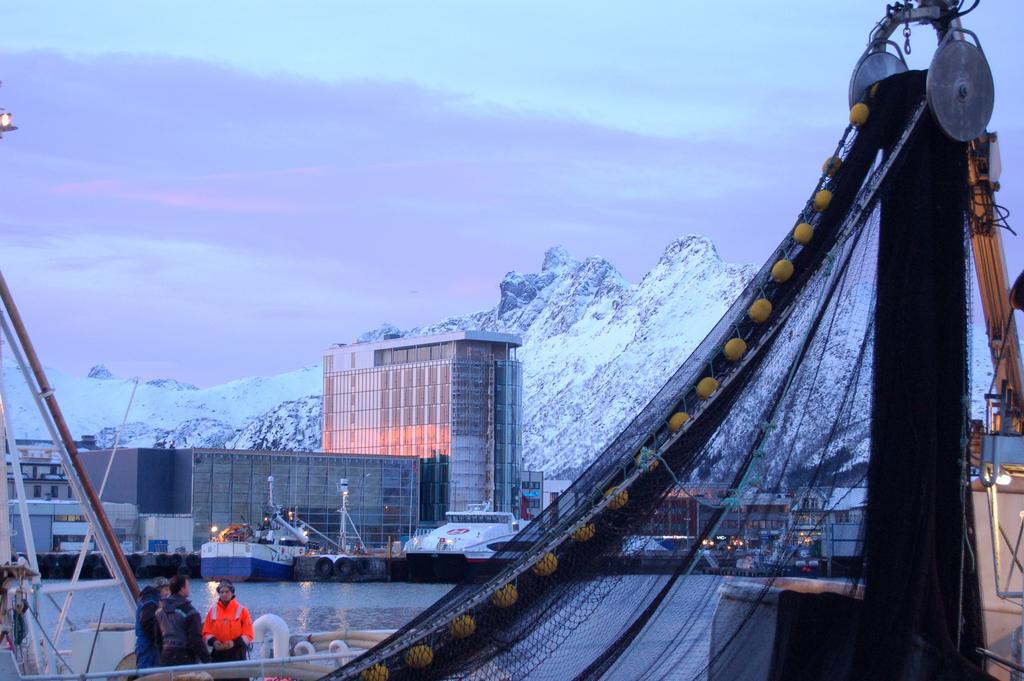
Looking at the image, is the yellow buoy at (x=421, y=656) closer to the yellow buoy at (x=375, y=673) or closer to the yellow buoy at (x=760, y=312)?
the yellow buoy at (x=375, y=673)

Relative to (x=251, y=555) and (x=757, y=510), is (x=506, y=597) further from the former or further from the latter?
(x=251, y=555)

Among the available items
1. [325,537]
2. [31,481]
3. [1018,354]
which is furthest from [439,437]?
[1018,354]

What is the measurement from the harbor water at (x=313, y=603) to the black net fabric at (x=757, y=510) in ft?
90.1

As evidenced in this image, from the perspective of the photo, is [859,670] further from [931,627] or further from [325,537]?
[325,537]

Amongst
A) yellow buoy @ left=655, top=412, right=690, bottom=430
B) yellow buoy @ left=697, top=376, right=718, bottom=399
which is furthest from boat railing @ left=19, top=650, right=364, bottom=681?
yellow buoy @ left=697, top=376, right=718, bottom=399

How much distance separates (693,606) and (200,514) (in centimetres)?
8510

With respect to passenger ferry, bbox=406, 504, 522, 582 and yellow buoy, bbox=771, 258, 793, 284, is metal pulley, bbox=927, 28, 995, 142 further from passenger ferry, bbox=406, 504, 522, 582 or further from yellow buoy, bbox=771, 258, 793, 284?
passenger ferry, bbox=406, 504, 522, 582

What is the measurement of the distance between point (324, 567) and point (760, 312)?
7029 cm

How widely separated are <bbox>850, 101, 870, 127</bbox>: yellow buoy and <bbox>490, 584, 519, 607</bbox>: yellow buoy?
337 cm

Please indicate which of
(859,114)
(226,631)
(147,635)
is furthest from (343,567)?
(859,114)

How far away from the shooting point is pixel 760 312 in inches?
330

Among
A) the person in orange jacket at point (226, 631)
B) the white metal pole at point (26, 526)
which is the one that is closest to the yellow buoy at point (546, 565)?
the person in orange jacket at point (226, 631)

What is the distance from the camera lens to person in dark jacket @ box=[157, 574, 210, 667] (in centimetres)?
1022

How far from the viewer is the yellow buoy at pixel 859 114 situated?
28.3ft
